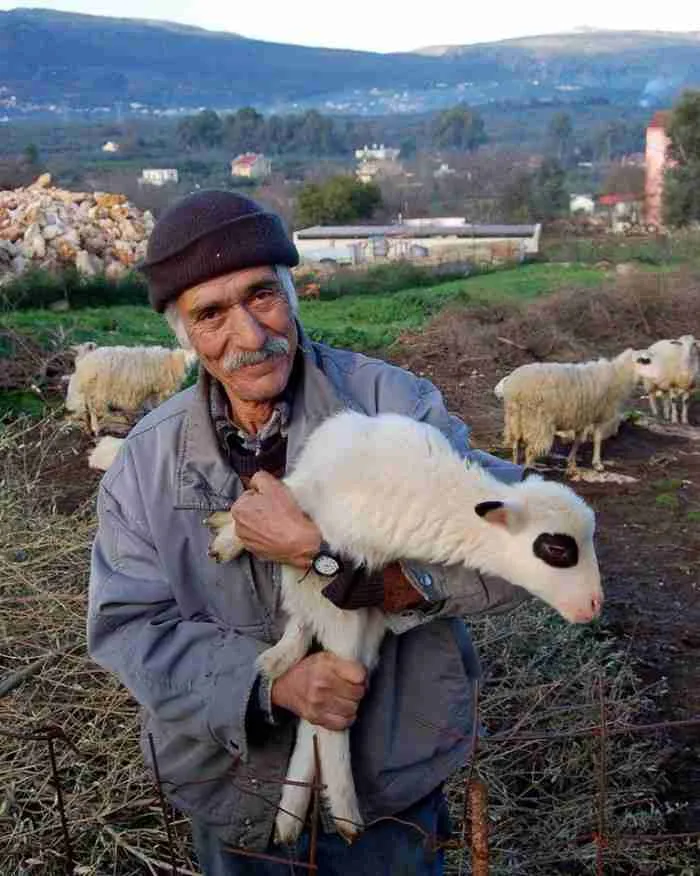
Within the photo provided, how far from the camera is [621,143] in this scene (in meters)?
128

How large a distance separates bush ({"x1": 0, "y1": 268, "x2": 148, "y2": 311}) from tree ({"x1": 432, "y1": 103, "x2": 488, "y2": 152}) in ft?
401

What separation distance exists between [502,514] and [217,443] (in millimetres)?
751

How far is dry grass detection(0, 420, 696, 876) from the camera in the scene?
11.5 feet

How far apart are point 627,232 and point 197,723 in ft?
166

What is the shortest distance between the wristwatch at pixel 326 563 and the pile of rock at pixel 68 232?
2109cm

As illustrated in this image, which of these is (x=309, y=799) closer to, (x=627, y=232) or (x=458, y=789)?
(x=458, y=789)

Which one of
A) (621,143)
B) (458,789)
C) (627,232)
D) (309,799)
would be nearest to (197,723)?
(309,799)

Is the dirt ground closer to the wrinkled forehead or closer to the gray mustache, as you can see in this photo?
the gray mustache

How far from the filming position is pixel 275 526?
2234 millimetres

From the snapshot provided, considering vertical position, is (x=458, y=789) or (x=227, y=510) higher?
(x=227, y=510)

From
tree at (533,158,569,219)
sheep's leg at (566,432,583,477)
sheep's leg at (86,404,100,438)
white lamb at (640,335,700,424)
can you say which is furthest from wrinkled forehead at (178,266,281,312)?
tree at (533,158,569,219)

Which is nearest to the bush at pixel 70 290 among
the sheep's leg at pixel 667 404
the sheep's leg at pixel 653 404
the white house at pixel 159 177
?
the sheep's leg at pixel 653 404

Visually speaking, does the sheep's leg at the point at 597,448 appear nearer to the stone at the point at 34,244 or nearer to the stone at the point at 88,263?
the stone at the point at 88,263

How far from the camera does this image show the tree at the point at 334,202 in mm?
54000
